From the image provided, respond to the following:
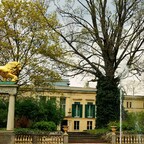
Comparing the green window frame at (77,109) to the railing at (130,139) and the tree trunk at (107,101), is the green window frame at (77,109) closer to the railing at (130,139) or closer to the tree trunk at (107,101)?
the tree trunk at (107,101)

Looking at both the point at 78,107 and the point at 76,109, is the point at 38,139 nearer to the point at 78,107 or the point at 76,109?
the point at 76,109

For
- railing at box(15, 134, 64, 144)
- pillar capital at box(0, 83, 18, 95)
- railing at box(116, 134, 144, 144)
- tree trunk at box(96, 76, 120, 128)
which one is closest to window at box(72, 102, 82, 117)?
tree trunk at box(96, 76, 120, 128)

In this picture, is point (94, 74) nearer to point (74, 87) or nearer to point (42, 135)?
point (42, 135)

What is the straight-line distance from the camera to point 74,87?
55.1 m

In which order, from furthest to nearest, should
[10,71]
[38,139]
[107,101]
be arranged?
1. [107,101]
2. [38,139]
3. [10,71]

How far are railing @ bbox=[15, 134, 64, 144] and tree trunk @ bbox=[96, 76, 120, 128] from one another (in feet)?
27.5

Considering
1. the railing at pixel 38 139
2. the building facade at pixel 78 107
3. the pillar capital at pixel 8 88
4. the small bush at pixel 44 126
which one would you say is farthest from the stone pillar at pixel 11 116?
the building facade at pixel 78 107

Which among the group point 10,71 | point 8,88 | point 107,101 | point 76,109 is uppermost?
point 10,71

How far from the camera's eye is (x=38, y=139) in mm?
22297

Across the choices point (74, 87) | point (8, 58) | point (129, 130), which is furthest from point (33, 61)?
point (74, 87)

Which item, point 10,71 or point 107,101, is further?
point 107,101

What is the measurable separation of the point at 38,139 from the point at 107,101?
9855 mm

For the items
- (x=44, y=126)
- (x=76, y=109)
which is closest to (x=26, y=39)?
(x=44, y=126)

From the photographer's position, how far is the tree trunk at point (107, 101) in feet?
99.5
